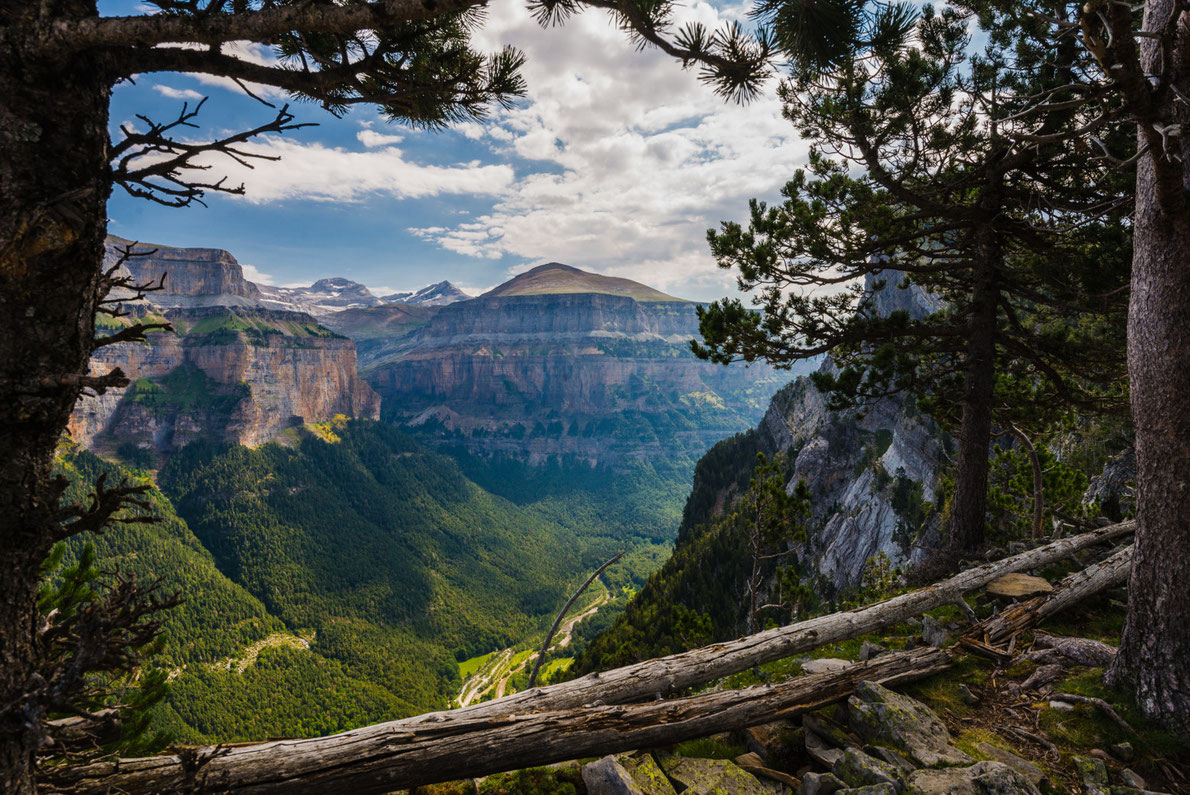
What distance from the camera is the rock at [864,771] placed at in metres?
4.78

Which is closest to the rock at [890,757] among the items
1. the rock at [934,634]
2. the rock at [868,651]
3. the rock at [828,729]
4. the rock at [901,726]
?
the rock at [901,726]

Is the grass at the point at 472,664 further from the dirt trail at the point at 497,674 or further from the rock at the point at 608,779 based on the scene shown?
the rock at the point at 608,779

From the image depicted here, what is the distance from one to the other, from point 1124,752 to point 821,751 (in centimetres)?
321

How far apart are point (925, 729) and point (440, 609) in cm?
14065

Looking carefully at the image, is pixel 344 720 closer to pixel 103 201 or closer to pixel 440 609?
pixel 440 609

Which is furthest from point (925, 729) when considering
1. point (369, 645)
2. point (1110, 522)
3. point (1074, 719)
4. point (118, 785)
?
point (369, 645)

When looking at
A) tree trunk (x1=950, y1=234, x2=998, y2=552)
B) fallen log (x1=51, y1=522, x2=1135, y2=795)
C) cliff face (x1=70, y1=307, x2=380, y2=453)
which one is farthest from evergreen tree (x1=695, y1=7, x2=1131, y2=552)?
cliff face (x1=70, y1=307, x2=380, y2=453)

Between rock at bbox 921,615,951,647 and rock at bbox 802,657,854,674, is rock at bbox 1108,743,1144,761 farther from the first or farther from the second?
rock at bbox 802,657,854,674

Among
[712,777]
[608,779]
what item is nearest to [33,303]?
[608,779]

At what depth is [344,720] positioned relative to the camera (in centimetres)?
7800

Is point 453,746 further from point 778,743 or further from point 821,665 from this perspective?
point 821,665

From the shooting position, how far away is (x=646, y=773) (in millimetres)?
5270

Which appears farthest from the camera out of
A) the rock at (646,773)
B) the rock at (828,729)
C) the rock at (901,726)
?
the rock at (828,729)

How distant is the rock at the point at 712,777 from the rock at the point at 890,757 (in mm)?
1106
